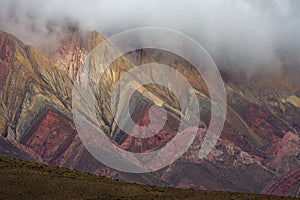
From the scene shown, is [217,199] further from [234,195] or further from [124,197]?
[124,197]

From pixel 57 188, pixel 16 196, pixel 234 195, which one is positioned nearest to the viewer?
pixel 16 196

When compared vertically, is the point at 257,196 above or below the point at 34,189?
above

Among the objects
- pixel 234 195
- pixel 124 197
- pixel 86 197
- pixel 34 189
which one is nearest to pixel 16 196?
pixel 34 189

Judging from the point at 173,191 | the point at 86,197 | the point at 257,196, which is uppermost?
the point at 257,196

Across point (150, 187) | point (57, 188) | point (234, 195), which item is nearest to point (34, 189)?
point (57, 188)

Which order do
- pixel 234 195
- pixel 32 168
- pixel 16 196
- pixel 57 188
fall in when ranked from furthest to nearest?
1. pixel 32 168
2. pixel 234 195
3. pixel 57 188
4. pixel 16 196

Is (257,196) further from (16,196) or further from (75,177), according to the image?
(16,196)

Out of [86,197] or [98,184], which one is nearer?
[86,197]
